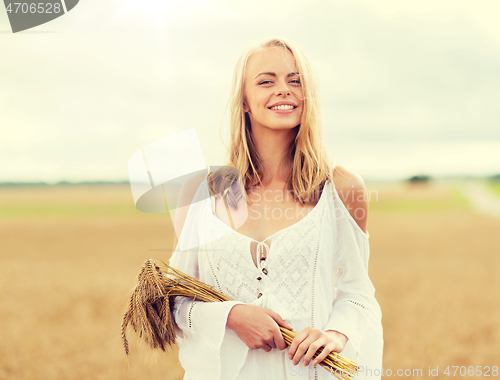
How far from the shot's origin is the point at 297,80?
1.93 meters

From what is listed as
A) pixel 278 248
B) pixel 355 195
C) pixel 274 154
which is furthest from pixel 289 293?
pixel 274 154

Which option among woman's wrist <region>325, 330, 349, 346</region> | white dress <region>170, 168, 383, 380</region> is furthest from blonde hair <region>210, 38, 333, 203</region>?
woman's wrist <region>325, 330, 349, 346</region>

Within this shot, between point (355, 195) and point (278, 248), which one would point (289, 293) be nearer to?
point (278, 248)

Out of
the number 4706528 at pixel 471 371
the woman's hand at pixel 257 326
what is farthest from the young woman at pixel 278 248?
the number 4706528 at pixel 471 371

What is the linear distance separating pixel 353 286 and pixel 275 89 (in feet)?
3.34

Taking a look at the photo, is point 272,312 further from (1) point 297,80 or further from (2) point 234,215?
(1) point 297,80

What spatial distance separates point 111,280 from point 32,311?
2.55m

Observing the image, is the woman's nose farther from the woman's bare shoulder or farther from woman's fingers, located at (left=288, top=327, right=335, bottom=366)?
woman's fingers, located at (left=288, top=327, right=335, bottom=366)

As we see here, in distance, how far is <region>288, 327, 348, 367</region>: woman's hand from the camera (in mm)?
1604

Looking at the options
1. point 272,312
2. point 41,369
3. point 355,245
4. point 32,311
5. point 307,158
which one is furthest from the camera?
point 32,311

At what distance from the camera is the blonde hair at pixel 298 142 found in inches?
76.2

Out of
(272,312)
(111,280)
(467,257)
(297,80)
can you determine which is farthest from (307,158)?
(467,257)

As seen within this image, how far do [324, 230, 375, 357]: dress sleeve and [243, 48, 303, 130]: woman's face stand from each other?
0.63 m

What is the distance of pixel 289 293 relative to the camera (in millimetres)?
1812
